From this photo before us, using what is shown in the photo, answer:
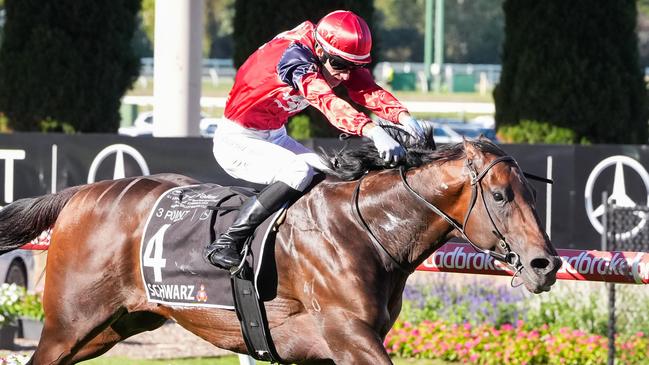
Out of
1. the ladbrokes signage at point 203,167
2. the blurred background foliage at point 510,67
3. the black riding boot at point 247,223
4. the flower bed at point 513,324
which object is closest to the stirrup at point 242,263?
the black riding boot at point 247,223

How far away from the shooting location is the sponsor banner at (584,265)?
5680mm

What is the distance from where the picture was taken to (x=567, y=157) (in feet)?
28.9

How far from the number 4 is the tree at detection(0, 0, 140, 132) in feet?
24.3

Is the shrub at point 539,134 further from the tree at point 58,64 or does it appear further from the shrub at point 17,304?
the shrub at point 17,304

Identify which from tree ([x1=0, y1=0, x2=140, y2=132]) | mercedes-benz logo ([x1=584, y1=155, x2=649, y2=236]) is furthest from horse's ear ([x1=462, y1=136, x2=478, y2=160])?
tree ([x1=0, y1=0, x2=140, y2=132])

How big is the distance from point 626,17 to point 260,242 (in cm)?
773

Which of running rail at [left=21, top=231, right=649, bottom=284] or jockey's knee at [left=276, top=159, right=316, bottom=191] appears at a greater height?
jockey's knee at [left=276, top=159, right=316, bottom=191]

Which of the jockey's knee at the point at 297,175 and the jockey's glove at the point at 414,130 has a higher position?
the jockey's glove at the point at 414,130

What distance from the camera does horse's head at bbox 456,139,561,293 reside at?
4496 millimetres

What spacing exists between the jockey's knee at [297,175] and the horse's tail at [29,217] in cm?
136

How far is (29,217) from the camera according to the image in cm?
591

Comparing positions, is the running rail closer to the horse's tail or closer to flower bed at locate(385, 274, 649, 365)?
the horse's tail

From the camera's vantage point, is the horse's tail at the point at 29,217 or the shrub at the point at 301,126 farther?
the shrub at the point at 301,126

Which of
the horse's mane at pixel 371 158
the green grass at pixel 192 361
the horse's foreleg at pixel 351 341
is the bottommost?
the green grass at pixel 192 361
